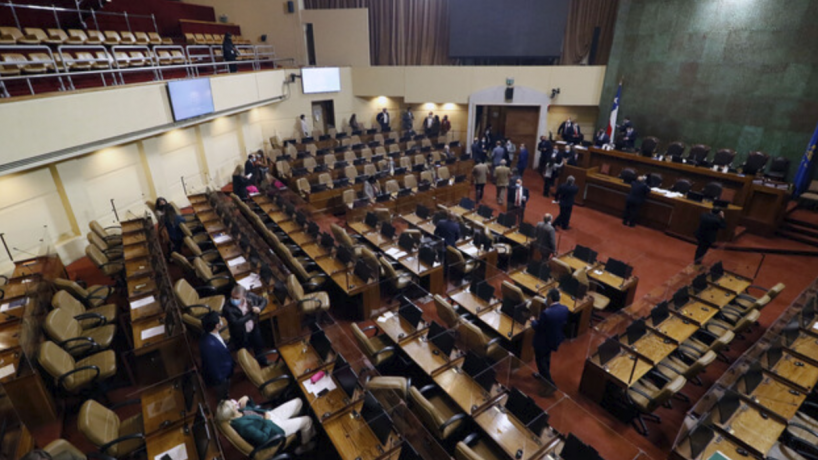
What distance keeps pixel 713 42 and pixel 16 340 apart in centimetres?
1784

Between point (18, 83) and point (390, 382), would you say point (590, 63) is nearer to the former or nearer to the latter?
point (390, 382)

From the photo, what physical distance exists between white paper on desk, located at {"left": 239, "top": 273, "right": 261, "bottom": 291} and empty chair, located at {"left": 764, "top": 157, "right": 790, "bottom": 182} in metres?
13.5

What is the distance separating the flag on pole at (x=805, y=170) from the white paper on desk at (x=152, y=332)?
49.6ft

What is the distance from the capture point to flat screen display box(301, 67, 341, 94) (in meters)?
17.5

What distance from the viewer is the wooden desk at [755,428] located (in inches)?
175

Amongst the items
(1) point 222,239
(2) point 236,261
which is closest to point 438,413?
(2) point 236,261

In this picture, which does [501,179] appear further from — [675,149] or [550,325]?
[550,325]

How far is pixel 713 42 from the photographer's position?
41.3 feet

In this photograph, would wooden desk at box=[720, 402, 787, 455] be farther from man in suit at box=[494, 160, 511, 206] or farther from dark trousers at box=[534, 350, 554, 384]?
man in suit at box=[494, 160, 511, 206]

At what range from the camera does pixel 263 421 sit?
4.29m

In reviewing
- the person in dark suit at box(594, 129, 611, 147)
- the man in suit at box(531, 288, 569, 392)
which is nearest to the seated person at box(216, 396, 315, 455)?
the man in suit at box(531, 288, 569, 392)

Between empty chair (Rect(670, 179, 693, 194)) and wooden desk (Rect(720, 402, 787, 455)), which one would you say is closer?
wooden desk (Rect(720, 402, 787, 455))

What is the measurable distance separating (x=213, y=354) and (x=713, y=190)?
11692 mm

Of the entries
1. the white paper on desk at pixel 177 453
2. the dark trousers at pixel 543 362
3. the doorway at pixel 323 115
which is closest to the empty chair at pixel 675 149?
the dark trousers at pixel 543 362
